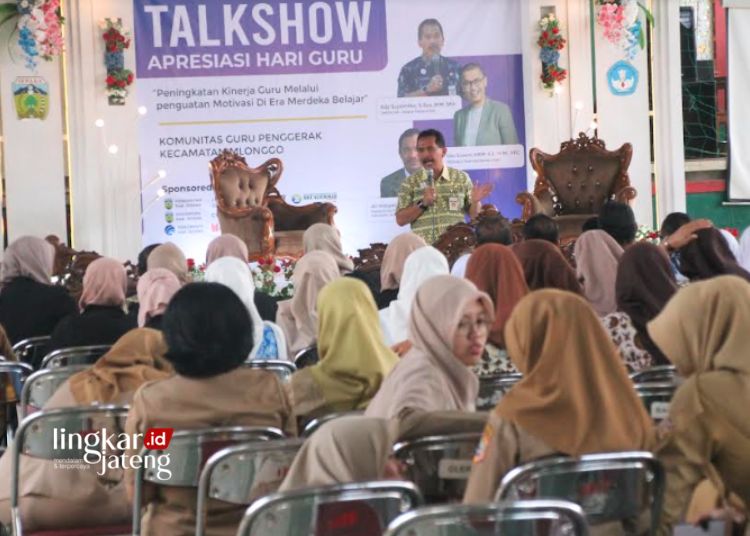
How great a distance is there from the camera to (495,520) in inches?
91.0

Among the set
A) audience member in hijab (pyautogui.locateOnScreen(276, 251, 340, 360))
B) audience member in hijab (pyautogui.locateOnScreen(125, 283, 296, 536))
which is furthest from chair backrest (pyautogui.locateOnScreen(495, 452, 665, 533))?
audience member in hijab (pyautogui.locateOnScreen(276, 251, 340, 360))

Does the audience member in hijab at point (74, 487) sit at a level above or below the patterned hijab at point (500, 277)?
below

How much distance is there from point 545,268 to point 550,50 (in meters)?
6.53

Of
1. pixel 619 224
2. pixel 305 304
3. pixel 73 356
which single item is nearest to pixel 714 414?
pixel 73 356

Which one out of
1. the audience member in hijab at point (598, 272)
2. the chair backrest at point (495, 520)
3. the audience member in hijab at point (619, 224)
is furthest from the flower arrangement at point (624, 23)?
the chair backrest at point (495, 520)

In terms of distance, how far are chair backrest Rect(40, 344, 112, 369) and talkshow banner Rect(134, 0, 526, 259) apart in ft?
21.0

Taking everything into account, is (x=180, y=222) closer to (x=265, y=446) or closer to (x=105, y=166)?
(x=105, y=166)

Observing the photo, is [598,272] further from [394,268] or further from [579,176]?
[579,176]

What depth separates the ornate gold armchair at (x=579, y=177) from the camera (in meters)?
10.9

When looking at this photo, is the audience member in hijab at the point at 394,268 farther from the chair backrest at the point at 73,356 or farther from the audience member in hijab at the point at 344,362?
the audience member in hijab at the point at 344,362

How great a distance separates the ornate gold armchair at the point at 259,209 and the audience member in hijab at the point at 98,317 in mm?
4984

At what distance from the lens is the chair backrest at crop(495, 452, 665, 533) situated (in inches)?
109

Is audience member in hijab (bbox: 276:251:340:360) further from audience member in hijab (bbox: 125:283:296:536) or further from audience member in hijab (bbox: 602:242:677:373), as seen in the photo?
audience member in hijab (bbox: 125:283:296:536)

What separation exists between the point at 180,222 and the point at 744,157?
202 inches
